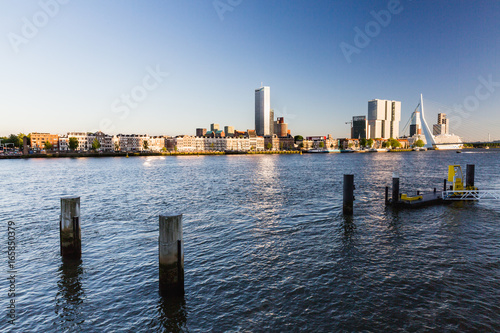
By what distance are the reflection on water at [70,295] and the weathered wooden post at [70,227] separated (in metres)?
0.47

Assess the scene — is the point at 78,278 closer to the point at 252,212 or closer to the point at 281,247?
the point at 281,247

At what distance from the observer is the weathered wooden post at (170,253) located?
35.8ft

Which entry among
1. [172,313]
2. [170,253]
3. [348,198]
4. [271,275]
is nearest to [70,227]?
[170,253]

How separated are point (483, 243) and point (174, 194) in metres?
33.6

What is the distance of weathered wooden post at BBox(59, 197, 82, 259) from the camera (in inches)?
566

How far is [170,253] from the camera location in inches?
436

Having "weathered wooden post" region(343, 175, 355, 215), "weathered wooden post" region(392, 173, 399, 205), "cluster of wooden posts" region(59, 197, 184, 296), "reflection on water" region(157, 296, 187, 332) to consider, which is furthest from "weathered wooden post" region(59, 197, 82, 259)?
"weathered wooden post" region(392, 173, 399, 205)

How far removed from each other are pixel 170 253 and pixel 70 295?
5135 mm

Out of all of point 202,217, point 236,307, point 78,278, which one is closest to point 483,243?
point 236,307

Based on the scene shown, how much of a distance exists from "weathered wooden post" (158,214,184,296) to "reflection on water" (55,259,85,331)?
3117 millimetres

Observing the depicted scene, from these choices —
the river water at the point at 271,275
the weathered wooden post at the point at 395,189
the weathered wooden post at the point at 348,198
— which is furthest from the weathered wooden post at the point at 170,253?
the weathered wooden post at the point at 395,189

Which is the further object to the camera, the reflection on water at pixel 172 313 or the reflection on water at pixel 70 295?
the reflection on water at pixel 70 295

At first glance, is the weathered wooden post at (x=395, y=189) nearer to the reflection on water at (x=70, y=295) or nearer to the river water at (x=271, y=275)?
the river water at (x=271, y=275)

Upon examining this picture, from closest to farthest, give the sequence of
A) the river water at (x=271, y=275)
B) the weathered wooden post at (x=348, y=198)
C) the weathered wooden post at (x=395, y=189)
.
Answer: the river water at (x=271, y=275)
the weathered wooden post at (x=348, y=198)
the weathered wooden post at (x=395, y=189)
